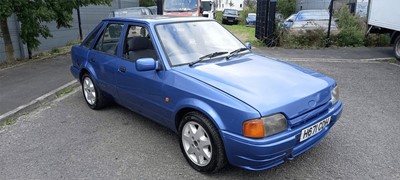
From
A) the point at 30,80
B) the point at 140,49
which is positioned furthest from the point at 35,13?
the point at 140,49

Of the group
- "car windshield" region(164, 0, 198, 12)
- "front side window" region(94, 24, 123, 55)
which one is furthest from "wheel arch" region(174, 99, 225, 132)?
"car windshield" region(164, 0, 198, 12)

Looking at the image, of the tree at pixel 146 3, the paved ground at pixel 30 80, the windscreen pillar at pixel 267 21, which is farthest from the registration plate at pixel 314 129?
the tree at pixel 146 3

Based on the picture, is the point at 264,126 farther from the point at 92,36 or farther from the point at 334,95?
the point at 92,36

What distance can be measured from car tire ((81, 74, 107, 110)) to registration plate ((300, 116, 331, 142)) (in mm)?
3314

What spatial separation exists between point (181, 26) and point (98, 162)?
6.54 ft

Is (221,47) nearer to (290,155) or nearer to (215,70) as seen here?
(215,70)

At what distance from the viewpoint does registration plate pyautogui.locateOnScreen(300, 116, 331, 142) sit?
3.07 metres

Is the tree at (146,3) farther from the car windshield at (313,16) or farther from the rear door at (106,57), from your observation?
the rear door at (106,57)

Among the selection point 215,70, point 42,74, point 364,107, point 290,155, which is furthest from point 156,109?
point 42,74

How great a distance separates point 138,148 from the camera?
4.00 meters

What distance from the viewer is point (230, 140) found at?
2947 millimetres

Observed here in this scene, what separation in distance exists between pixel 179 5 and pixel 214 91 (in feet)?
45.5

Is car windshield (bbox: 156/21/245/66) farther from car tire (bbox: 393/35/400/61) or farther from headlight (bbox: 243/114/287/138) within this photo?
car tire (bbox: 393/35/400/61)

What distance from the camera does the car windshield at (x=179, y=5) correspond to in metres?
16.1
